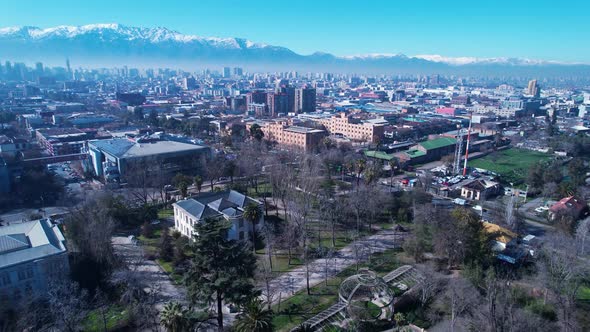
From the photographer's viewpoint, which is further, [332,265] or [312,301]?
[332,265]

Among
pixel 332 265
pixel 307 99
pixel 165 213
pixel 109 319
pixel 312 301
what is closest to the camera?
pixel 109 319

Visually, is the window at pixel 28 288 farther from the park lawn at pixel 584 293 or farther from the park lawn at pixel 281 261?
the park lawn at pixel 584 293

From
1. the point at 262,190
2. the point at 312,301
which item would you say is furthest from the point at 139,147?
the point at 312,301

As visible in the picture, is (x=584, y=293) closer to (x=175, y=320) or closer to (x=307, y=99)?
(x=175, y=320)

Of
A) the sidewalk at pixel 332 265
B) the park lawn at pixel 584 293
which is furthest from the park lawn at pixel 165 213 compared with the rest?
the park lawn at pixel 584 293

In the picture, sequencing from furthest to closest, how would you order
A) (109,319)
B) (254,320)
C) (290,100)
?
1. (290,100)
2. (109,319)
3. (254,320)

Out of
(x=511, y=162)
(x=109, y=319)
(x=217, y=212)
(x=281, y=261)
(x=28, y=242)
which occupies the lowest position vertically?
(x=281, y=261)
